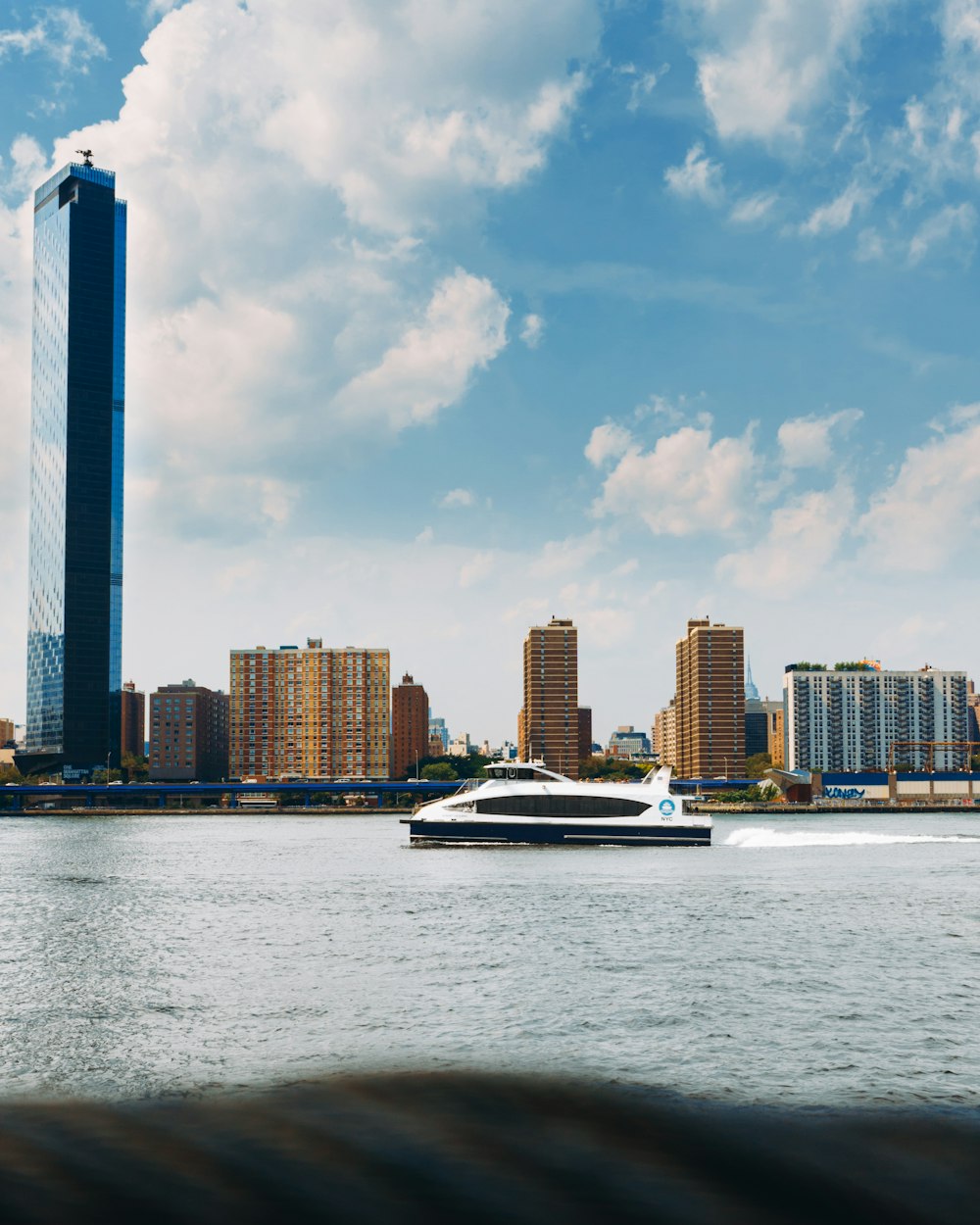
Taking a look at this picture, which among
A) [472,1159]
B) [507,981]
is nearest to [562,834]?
[507,981]

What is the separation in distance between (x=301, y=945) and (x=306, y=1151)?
1959 cm

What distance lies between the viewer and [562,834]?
251 ft

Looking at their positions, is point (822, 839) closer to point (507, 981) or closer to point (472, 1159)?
point (507, 981)

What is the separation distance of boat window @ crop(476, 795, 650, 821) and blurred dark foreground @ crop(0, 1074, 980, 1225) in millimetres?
57670

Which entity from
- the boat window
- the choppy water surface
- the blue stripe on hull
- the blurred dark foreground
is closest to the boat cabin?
the boat window

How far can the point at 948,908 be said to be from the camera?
43812 mm

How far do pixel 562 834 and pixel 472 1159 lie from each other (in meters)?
62.6

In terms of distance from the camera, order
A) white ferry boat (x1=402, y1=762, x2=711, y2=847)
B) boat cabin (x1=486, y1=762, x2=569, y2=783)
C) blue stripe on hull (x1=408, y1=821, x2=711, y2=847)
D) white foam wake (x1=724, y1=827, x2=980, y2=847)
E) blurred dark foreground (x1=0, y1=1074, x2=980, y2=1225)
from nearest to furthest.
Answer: blurred dark foreground (x1=0, y1=1074, x2=980, y2=1225) < blue stripe on hull (x1=408, y1=821, x2=711, y2=847) < white ferry boat (x1=402, y1=762, x2=711, y2=847) < boat cabin (x1=486, y1=762, x2=569, y2=783) < white foam wake (x1=724, y1=827, x2=980, y2=847)

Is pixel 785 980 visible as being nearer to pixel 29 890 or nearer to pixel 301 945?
pixel 301 945

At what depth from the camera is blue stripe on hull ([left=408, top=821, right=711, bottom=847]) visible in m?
75.9

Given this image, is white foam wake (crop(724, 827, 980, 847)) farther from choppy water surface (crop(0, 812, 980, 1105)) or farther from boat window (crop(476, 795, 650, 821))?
choppy water surface (crop(0, 812, 980, 1105))

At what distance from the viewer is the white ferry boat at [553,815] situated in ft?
250

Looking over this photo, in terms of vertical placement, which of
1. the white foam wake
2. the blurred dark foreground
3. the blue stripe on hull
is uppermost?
the blurred dark foreground

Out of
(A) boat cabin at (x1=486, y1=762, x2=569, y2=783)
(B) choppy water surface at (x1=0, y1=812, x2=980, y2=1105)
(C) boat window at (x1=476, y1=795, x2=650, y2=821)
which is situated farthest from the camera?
(A) boat cabin at (x1=486, y1=762, x2=569, y2=783)
